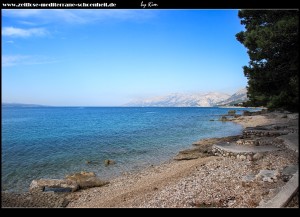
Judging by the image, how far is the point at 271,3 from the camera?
25.1ft

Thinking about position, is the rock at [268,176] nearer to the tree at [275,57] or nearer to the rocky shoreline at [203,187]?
the rocky shoreline at [203,187]

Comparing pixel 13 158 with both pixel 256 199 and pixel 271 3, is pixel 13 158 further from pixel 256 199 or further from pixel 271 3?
pixel 271 3

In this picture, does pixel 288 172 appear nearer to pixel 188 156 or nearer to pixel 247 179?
pixel 247 179

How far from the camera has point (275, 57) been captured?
13.8 meters

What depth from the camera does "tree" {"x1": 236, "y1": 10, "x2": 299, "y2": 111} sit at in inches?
449

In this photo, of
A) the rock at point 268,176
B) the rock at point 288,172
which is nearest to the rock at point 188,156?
the rock at point 268,176

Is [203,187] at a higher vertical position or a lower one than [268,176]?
lower

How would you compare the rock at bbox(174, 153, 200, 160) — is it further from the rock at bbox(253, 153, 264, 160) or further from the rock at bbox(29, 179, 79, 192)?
the rock at bbox(29, 179, 79, 192)

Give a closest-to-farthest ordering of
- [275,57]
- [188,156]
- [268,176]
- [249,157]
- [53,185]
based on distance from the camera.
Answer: [268,176]
[275,57]
[53,185]
[249,157]
[188,156]

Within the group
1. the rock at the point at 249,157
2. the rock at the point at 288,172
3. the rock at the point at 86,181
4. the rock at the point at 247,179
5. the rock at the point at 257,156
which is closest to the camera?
the rock at the point at 288,172

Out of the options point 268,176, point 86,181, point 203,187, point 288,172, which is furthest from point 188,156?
point 288,172

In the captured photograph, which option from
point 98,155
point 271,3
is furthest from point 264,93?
point 98,155

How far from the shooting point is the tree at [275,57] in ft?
37.4

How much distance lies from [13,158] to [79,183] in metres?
10.8
